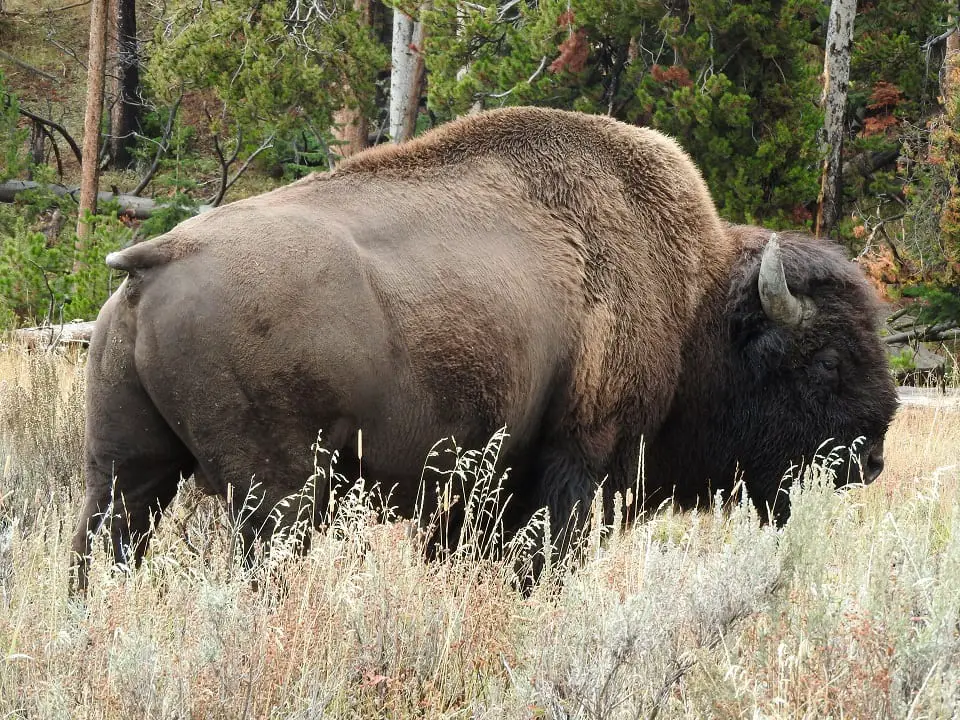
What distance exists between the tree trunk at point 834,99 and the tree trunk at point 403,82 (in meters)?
6.25

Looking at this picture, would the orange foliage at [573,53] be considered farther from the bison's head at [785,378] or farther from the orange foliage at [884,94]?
the bison's head at [785,378]

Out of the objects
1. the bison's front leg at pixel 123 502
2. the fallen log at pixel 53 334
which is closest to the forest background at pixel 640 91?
the fallen log at pixel 53 334

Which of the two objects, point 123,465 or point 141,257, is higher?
point 141,257

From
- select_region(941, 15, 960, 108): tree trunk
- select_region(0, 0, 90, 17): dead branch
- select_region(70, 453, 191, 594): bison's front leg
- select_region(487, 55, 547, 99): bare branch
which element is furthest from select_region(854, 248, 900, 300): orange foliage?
select_region(0, 0, 90, 17): dead branch

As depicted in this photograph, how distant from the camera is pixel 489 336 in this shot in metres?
4.58

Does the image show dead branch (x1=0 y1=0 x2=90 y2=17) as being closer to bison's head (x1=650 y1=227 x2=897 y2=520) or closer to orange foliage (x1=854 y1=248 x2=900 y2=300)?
orange foliage (x1=854 y1=248 x2=900 y2=300)

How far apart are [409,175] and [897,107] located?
41.1 feet

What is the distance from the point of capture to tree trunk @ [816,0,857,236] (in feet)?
39.9

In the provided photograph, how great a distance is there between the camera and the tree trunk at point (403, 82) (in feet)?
53.3

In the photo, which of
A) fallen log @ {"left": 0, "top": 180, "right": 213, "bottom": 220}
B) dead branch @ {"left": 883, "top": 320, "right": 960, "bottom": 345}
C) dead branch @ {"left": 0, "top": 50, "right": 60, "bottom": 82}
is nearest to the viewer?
dead branch @ {"left": 883, "top": 320, "right": 960, "bottom": 345}

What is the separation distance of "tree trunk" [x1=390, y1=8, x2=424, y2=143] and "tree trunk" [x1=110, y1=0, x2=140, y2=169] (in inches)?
344

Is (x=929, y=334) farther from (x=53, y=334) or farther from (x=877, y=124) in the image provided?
(x=53, y=334)

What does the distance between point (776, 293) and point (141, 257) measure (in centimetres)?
298

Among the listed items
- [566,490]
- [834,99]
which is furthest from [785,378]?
[834,99]
